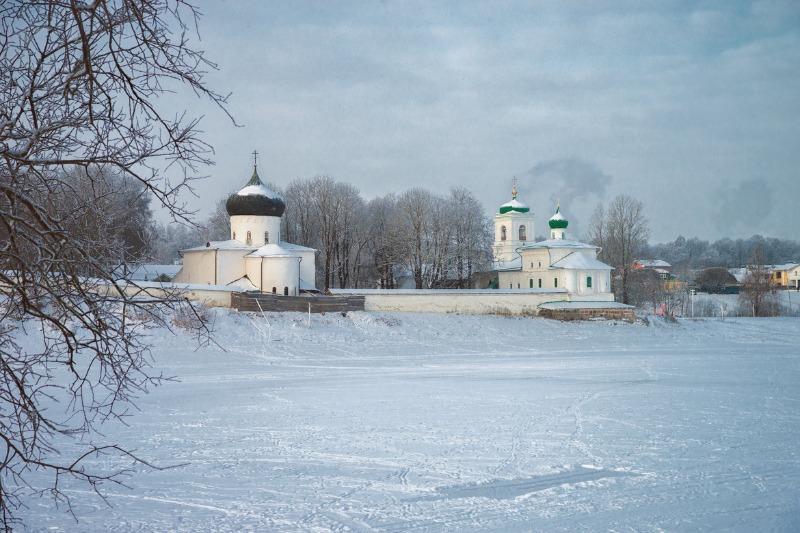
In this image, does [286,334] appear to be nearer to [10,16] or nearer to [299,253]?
[299,253]

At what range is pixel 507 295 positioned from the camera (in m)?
35.7

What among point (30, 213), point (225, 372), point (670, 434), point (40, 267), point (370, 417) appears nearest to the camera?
point (40, 267)

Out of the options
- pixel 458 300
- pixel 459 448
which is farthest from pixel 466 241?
pixel 459 448

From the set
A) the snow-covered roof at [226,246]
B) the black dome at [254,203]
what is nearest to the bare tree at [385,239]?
the black dome at [254,203]

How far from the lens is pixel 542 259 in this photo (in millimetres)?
42188

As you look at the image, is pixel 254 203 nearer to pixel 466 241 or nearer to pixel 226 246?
pixel 226 246

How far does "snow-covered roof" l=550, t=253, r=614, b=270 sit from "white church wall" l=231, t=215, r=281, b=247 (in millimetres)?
14853

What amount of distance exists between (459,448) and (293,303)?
68.5 ft

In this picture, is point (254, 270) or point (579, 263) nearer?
point (254, 270)

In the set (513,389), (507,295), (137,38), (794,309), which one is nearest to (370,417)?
(513,389)

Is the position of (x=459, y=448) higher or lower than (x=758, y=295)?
lower

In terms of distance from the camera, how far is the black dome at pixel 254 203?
36875 mm

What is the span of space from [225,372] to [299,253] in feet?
61.3

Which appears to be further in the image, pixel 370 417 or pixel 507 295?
pixel 507 295
